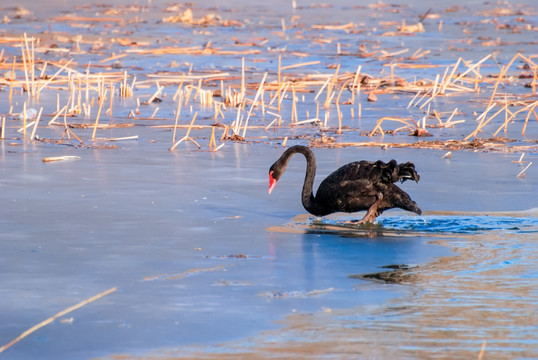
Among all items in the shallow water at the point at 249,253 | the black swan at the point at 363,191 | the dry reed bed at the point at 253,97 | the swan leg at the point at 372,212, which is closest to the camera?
the shallow water at the point at 249,253

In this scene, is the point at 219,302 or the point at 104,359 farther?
the point at 219,302

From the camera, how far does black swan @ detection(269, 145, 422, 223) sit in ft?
26.0

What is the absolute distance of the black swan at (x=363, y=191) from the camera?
26.0 feet

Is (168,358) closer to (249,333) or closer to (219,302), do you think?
(249,333)

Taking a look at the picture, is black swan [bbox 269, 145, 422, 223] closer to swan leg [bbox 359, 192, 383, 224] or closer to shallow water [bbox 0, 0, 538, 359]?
swan leg [bbox 359, 192, 383, 224]

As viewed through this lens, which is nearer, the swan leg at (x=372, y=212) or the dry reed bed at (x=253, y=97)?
the swan leg at (x=372, y=212)

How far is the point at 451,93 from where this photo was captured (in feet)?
53.8

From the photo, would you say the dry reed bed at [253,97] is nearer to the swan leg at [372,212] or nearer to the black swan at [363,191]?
the black swan at [363,191]

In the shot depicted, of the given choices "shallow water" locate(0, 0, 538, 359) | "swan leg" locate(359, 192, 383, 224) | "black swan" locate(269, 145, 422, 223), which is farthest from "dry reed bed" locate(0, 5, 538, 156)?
"swan leg" locate(359, 192, 383, 224)

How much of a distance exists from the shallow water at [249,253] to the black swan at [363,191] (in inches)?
6.4

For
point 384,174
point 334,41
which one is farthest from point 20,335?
point 334,41

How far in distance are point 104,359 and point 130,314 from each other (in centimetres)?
66

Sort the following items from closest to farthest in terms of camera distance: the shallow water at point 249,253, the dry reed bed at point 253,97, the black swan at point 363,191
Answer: the shallow water at point 249,253 < the black swan at point 363,191 < the dry reed bed at point 253,97

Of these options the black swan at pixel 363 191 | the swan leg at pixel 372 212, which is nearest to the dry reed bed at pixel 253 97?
the black swan at pixel 363 191
